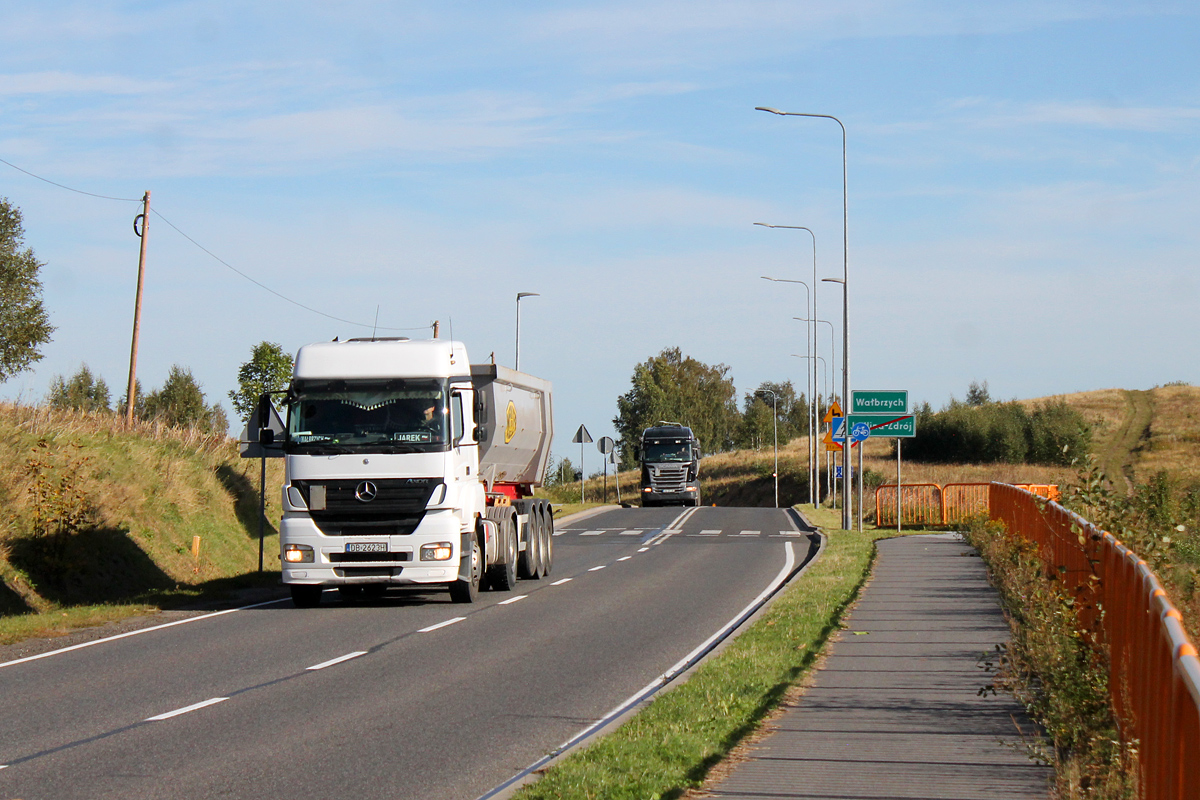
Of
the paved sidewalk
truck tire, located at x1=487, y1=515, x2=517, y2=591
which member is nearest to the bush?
truck tire, located at x1=487, y1=515, x2=517, y2=591

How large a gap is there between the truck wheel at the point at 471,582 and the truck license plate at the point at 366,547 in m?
1.19

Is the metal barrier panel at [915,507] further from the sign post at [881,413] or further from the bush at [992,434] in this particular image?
the bush at [992,434]

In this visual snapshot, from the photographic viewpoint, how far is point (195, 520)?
81.5 feet

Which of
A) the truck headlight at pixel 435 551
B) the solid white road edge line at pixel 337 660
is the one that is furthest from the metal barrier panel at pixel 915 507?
the solid white road edge line at pixel 337 660

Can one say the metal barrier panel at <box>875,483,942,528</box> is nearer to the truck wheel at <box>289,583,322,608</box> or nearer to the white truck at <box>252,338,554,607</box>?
the white truck at <box>252,338,554,607</box>

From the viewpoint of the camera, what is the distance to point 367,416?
16.7 metres

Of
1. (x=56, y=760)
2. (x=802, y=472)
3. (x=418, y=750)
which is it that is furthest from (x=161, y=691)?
(x=802, y=472)

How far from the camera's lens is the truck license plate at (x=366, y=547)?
16.5 meters

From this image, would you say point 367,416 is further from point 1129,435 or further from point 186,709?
point 1129,435

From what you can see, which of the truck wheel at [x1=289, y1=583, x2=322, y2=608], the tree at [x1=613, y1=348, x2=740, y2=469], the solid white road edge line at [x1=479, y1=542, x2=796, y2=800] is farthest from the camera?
the tree at [x1=613, y1=348, x2=740, y2=469]

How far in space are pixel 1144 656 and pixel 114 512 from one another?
64.6 feet

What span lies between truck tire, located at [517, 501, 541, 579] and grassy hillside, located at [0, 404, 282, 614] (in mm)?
5076

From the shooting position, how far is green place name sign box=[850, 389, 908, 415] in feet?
108

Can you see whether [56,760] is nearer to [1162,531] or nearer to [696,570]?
[1162,531]
